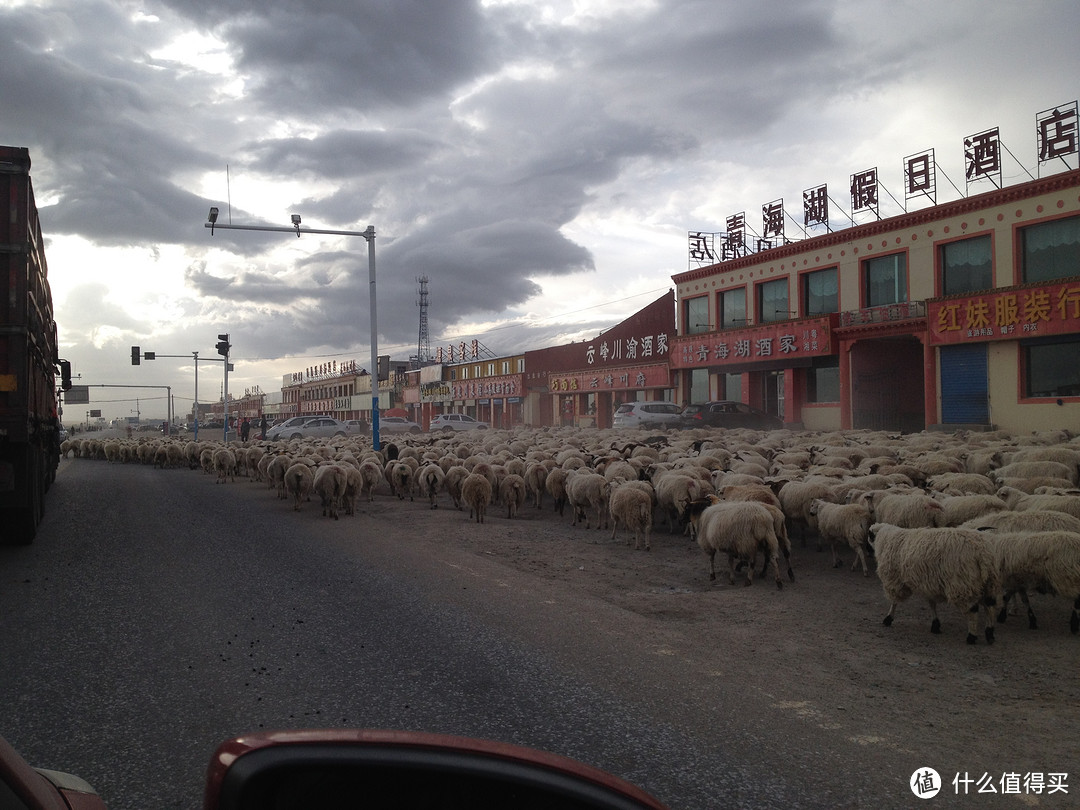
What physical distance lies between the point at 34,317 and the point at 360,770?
1084 centimetres

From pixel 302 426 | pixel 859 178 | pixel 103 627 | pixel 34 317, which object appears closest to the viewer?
pixel 103 627

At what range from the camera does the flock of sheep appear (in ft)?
19.4

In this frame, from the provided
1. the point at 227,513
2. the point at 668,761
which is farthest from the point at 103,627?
the point at 227,513

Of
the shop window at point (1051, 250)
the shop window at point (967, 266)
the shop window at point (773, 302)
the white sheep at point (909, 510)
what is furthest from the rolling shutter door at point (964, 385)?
the white sheep at point (909, 510)

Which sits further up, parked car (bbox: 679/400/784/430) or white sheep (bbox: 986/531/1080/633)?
parked car (bbox: 679/400/784/430)

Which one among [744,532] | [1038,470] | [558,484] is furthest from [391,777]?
[558,484]

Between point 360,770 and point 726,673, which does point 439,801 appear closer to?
point 360,770

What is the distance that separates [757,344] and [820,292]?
11.3 ft

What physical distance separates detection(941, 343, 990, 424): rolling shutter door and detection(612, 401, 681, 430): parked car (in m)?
9.73

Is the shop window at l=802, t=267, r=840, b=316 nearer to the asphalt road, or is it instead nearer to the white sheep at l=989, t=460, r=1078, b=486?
the white sheep at l=989, t=460, r=1078, b=486

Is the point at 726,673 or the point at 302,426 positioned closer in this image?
the point at 726,673

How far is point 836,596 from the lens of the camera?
24.5 feet

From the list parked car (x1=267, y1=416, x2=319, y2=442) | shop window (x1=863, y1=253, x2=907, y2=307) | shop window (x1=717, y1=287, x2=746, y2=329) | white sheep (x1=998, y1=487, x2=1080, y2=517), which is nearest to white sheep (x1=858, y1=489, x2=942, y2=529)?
white sheep (x1=998, y1=487, x2=1080, y2=517)

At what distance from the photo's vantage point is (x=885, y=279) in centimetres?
2805
